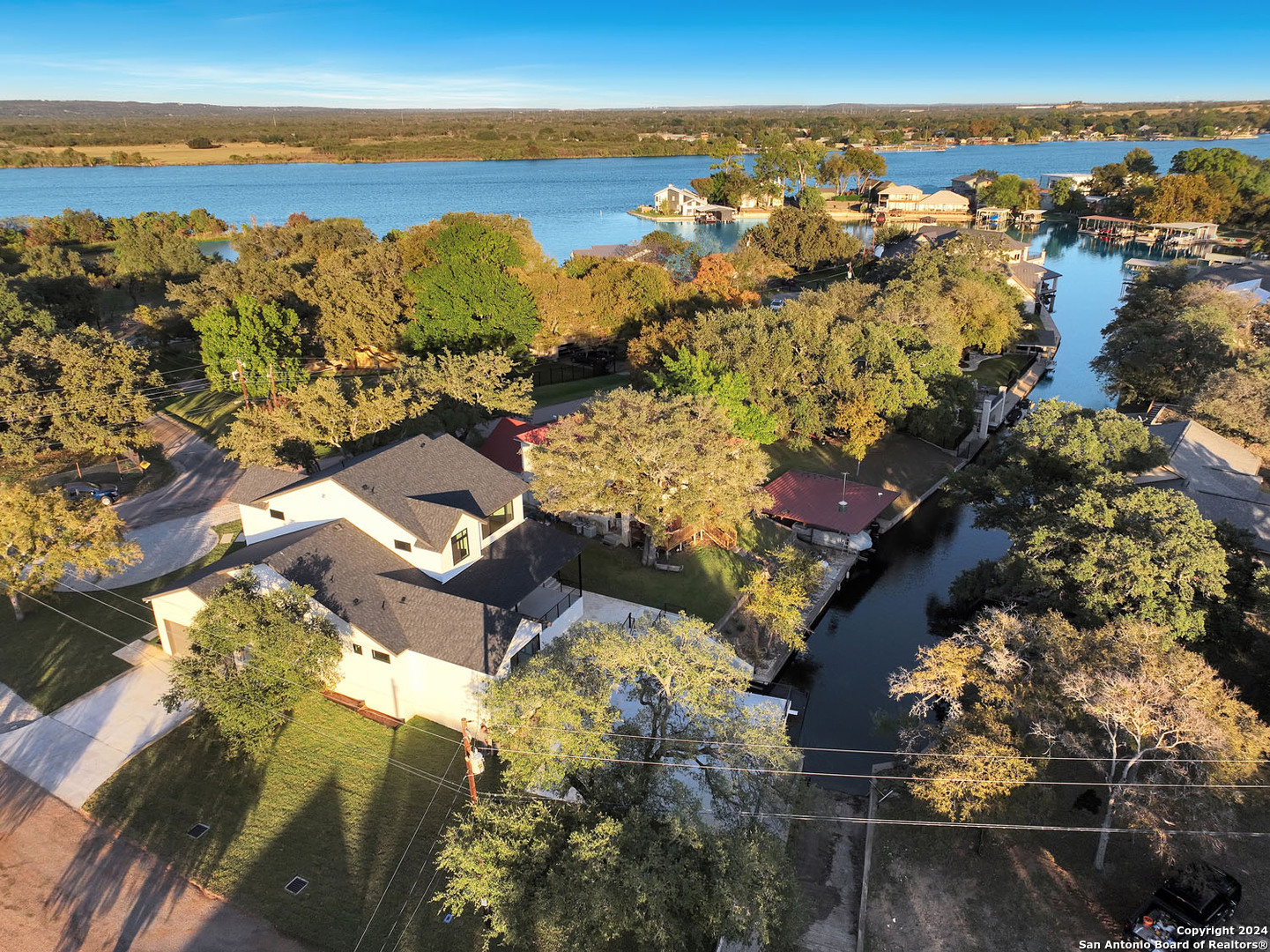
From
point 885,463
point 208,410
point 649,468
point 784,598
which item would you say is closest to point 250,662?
point 649,468

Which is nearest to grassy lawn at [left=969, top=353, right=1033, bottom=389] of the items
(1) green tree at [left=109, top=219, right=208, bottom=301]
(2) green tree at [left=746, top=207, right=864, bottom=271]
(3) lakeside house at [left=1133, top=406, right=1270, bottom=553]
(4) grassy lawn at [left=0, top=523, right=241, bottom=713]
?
(3) lakeside house at [left=1133, top=406, right=1270, bottom=553]

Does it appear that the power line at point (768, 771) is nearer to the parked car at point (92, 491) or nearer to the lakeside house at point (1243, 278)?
the parked car at point (92, 491)

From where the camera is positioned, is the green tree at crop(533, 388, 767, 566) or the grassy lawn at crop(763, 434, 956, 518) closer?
the green tree at crop(533, 388, 767, 566)

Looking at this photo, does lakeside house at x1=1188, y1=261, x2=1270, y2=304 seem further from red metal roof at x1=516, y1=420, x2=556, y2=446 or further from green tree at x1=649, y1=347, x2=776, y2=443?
red metal roof at x1=516, y1=420, x2=556, y2=446

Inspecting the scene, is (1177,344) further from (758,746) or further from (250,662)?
(250,662)

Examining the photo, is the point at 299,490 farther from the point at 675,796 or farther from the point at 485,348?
the point at 485,348

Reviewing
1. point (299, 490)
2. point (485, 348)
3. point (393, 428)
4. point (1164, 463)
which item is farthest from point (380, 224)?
point (1164, 463)
